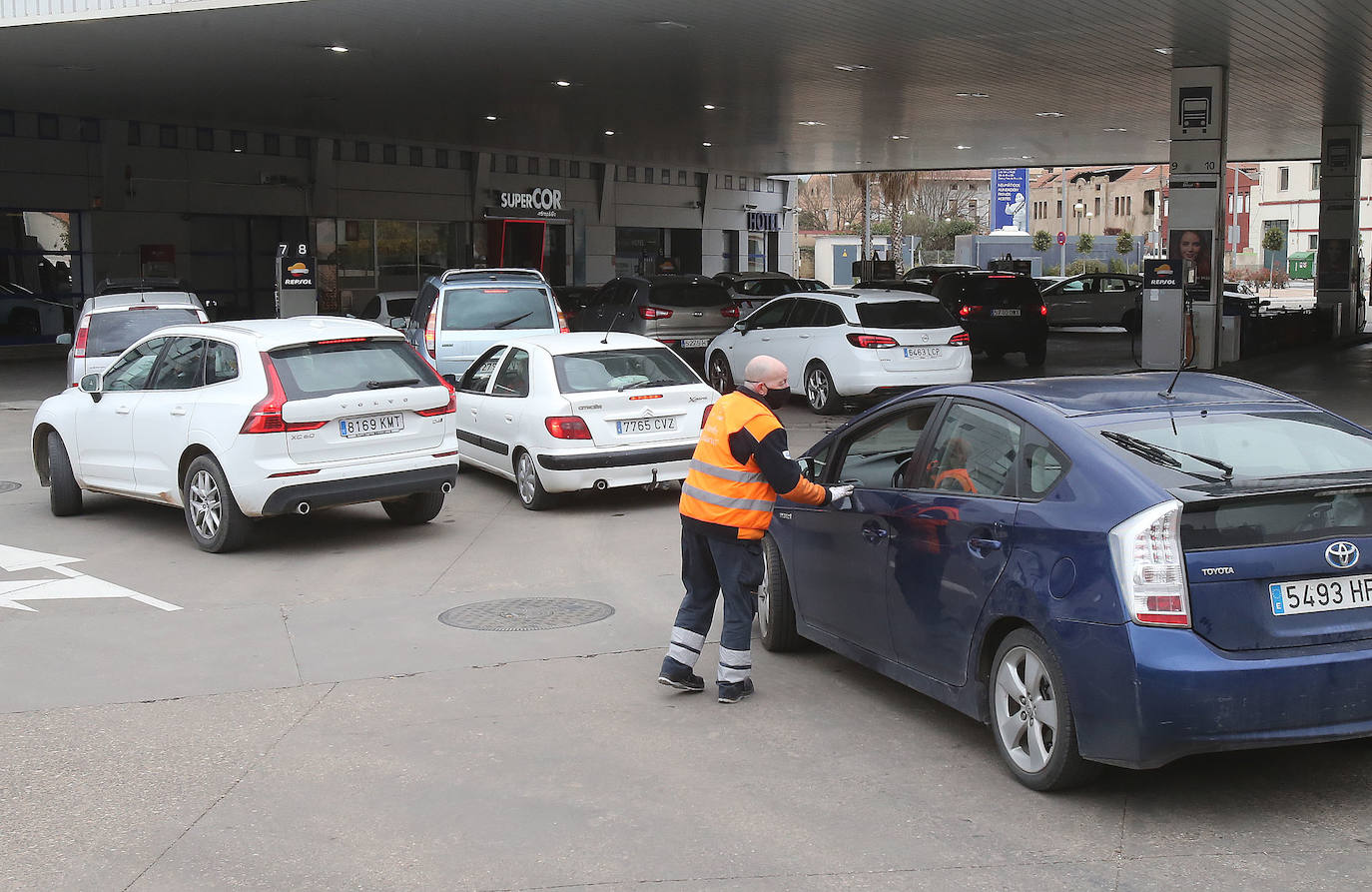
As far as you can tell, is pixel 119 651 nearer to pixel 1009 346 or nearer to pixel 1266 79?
pixel 1009 346

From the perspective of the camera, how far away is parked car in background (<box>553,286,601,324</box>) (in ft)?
98.3

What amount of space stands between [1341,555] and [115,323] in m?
15.6

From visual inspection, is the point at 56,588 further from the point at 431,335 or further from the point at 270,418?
the point at 431,335

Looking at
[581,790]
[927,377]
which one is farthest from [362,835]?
[927,377]

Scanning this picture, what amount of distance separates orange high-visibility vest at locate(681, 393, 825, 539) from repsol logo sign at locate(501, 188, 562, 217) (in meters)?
34.2

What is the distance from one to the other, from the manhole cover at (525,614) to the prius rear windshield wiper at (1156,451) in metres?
3.80

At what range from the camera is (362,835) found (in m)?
4.94

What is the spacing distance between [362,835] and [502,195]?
35.9 metres

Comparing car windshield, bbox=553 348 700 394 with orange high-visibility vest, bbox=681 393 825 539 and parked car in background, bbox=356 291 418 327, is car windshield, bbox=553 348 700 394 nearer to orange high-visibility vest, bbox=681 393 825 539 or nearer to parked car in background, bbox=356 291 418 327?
orange high-visibility vest, bbox=681 393 825 539

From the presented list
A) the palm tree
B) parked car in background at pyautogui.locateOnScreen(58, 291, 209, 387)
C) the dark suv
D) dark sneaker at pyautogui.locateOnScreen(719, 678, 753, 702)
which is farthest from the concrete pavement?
the palm tree

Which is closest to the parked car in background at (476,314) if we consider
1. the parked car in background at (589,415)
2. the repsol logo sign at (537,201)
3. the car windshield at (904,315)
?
the parked car in background at (589,415)

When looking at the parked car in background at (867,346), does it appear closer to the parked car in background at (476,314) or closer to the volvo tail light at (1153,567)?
the parked car in background at (476,314)

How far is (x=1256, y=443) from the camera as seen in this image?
5266 mm

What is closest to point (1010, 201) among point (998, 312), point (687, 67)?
point (998, 312)
